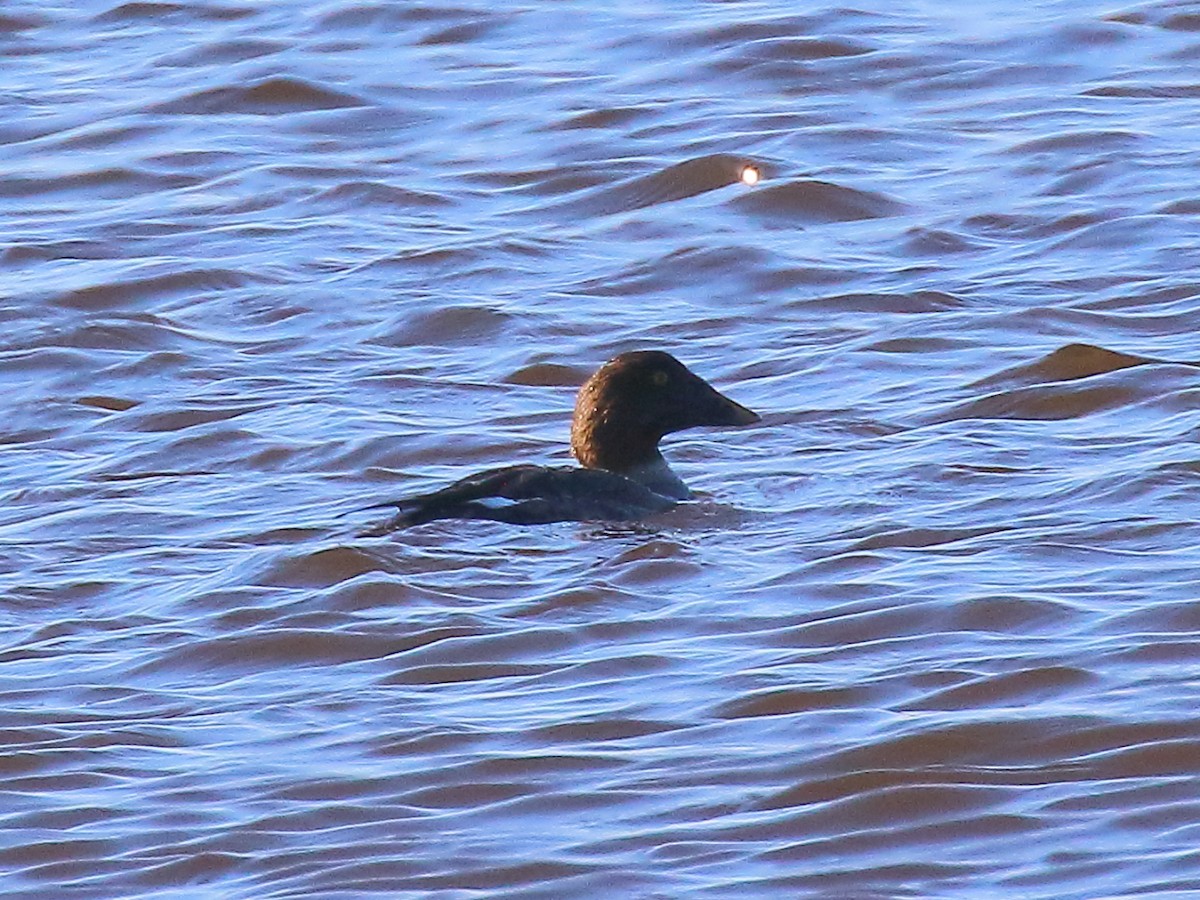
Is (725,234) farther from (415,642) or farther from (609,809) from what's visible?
(609,809)

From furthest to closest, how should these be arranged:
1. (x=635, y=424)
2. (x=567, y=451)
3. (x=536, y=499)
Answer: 1. (x=567, y=451)
2. (x=635, y=424)
3. (x=536, y=499)

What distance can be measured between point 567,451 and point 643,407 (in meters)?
0.51

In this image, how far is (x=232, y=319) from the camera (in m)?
12.2

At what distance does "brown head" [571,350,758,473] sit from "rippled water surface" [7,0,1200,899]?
0.87ft

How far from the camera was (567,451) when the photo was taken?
10438 millimetres

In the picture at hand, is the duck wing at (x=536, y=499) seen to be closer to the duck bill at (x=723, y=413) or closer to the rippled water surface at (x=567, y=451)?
the rippled water surface at (x=567, y=451)

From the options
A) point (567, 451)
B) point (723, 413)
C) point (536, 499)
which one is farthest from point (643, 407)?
point (536, 499)

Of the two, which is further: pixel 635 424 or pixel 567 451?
pixel 567 451

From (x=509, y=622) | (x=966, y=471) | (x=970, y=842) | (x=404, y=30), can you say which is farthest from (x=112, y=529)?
(x=404, y=30)

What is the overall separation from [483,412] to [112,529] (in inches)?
69.1

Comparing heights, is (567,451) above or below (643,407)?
below

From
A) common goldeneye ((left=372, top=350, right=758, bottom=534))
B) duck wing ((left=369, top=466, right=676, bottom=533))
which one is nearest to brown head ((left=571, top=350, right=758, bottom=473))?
common goldeneye ((left=372, top=350, right=758, bottom=534))

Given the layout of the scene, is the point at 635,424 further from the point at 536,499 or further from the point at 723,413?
the point at 536,499

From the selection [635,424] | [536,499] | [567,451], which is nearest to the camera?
[536,499]
